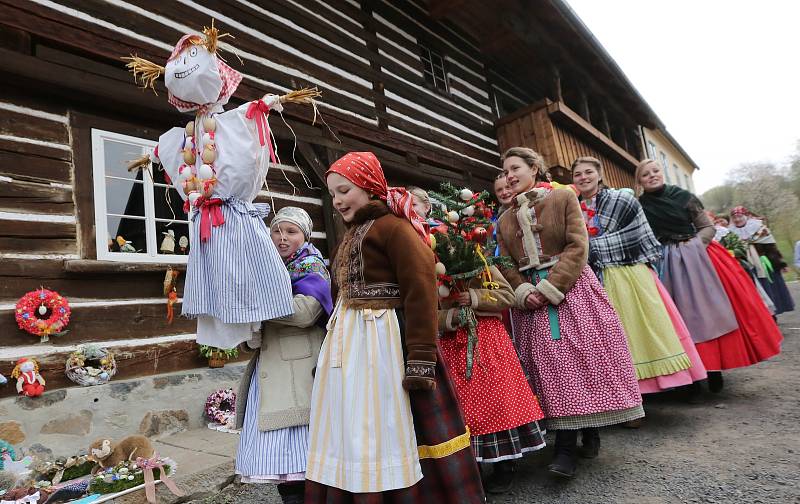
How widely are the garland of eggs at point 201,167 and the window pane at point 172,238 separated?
2668mm

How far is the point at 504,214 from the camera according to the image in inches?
122

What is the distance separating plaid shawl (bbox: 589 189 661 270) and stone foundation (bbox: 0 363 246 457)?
3.52m

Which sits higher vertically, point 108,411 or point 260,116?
point 260,116

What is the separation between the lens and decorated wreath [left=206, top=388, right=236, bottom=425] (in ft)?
13.9

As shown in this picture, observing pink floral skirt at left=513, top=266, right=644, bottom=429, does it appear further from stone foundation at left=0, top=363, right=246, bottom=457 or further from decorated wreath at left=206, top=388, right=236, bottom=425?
stone foundation at left=0, top=363, right=246, bottom=457

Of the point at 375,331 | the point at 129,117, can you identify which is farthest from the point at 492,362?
the point at 129,117

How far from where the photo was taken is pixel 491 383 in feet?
7.83

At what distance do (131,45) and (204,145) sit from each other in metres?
3.26

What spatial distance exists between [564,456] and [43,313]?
3.71m

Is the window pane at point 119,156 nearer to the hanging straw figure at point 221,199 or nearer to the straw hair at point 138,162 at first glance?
the straw hair at point 138,162

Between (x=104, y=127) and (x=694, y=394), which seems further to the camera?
(x=104, y=127)

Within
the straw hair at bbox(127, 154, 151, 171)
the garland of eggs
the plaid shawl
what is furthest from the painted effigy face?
the plaid shawl

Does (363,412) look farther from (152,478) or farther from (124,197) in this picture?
(124,197)

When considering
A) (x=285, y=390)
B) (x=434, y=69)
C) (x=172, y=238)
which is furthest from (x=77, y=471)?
(x=434, y=69)
